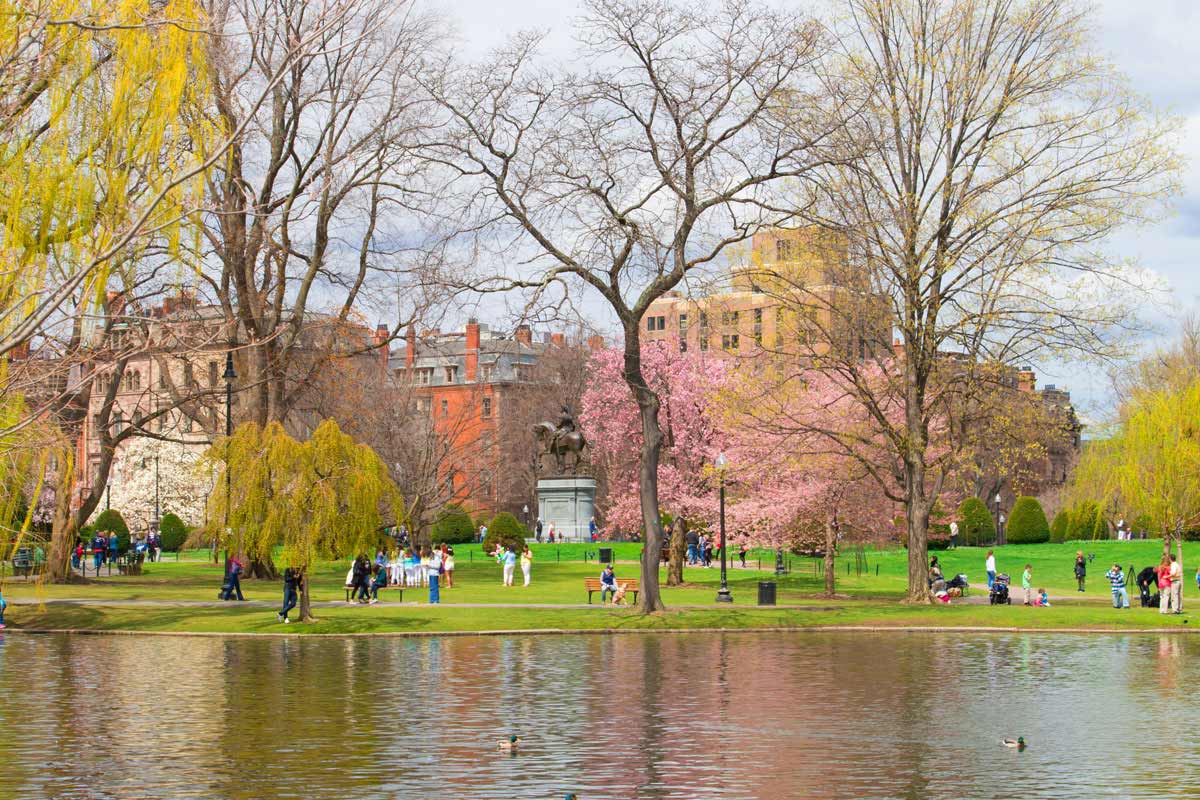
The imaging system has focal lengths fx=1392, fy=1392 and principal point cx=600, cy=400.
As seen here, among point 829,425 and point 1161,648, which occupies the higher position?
point 829,425

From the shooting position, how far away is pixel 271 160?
160 feet

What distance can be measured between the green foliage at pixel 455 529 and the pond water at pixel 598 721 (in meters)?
54.9

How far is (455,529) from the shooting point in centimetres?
8738

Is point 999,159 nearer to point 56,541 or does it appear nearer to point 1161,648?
point 1161,648

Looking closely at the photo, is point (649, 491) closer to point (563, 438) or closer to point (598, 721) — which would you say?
point (598, 721)

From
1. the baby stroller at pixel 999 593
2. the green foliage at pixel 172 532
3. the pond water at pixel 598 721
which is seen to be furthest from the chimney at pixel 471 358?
the pond water at pixel 598 721

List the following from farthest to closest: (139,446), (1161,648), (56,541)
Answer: (139,446) < (56,541) < (1161,648)

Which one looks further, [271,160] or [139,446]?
[139,446]

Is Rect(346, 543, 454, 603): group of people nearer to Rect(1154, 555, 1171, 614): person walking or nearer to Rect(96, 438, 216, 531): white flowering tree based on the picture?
Rect(1154, 555, 1171, 614): person walking

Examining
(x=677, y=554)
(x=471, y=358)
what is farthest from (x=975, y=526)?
(x=471, y=358)

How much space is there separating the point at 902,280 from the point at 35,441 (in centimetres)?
2431

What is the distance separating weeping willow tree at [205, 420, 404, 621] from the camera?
33281 millimetres

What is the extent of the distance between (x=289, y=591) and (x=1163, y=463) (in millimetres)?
30857

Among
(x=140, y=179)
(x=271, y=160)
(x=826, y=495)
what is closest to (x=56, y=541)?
(x=271, y=160)
